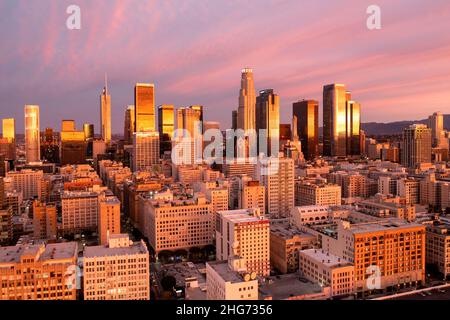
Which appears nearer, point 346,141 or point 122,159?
point 122,159

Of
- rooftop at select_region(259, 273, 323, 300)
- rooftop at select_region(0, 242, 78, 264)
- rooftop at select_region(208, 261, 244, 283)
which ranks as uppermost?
rooftop at select_region(0, 242, 78, 264)

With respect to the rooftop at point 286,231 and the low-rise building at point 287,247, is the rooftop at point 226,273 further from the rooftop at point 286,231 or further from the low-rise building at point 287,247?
the rooftop at point 286,231

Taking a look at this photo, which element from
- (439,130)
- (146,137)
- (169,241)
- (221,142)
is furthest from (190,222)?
(439,130)

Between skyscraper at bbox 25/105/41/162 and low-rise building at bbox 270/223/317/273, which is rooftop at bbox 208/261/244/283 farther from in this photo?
skyscraper at bbox 25/105/41/162

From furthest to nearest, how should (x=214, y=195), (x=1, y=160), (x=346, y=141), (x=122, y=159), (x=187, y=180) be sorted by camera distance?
(x=346, y=141)
(x=122, y=159)
(x=1, y=160)
(x=187, y=180)
(x=214, y=195)

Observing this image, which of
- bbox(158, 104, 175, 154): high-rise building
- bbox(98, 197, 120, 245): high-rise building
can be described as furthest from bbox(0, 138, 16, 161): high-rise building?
bbox(98, 197, 120, 245): high-rise building
